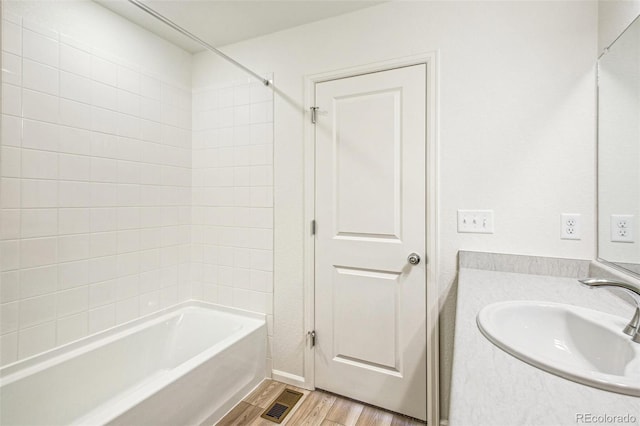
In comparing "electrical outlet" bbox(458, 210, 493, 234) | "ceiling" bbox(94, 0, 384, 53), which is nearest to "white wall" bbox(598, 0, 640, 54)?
"electrical outlet" bbox(458, 210, 493, 234)

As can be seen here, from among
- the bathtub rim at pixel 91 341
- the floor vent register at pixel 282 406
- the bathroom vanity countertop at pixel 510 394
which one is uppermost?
the bathroom vanity countertop at pixel 510 394

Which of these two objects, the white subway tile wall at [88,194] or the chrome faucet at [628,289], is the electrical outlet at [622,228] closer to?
the chrome faucet at [628,289]

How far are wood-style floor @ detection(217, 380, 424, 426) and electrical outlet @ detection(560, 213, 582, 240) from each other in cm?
126

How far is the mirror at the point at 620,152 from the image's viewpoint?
1.13 meters

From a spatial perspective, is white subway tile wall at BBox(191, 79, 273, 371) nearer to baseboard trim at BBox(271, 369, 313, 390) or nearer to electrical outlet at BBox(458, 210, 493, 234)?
baseboard trim at BBox(271, 369, 313, 390)

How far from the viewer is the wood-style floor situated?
168 centimetres

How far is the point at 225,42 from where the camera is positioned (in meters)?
2.21

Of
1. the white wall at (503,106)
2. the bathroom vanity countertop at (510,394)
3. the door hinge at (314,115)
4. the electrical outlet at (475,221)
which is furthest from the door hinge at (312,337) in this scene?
the door hinge at (314,115)

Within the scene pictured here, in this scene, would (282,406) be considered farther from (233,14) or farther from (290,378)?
(233,14)

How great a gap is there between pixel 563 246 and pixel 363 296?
103cm

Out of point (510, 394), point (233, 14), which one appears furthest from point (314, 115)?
point (510, 394)

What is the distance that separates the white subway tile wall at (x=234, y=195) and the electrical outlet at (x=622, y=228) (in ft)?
5.79

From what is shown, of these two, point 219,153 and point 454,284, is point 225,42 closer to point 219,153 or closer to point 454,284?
point 219,153

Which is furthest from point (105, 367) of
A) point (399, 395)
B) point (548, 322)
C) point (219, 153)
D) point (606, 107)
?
point (606, 107)
